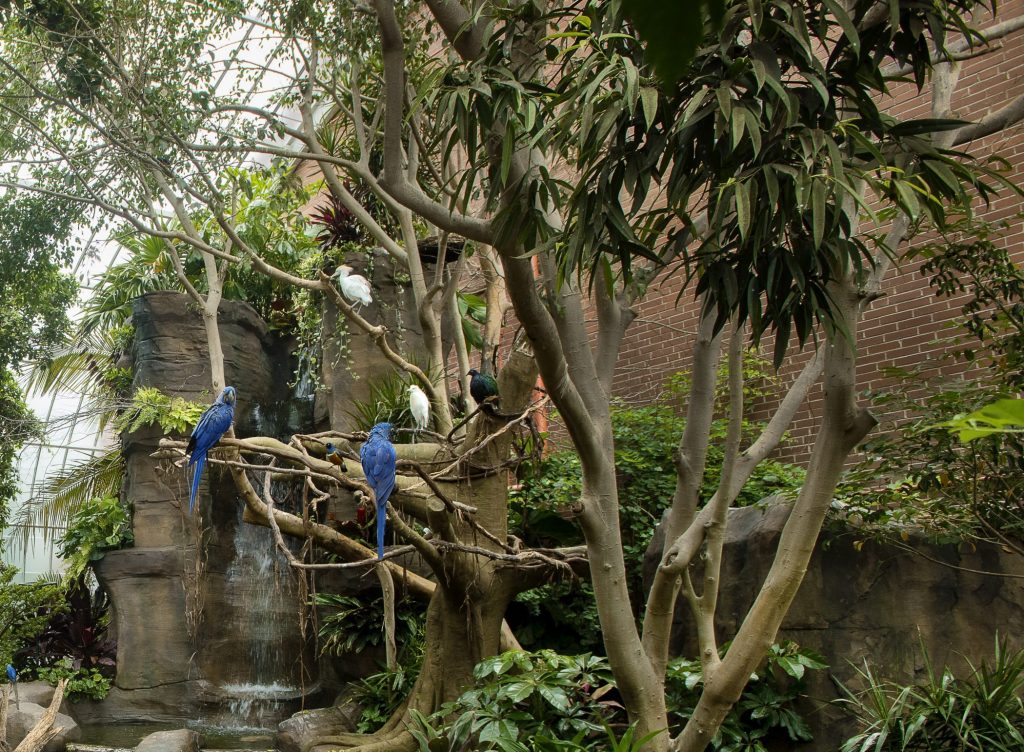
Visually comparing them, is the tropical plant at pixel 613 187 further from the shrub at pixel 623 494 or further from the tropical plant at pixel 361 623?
the tropical plant at pixel 361 623

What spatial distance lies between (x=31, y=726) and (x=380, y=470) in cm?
577

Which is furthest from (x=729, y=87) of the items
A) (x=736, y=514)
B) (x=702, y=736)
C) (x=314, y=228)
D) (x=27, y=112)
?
(x=314, y=228)

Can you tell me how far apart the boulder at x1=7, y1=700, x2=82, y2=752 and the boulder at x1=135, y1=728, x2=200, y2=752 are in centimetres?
A: 116

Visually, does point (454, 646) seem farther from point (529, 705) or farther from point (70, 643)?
point (70, 643)

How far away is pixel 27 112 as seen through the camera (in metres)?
8.73

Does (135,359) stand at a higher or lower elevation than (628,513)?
higher

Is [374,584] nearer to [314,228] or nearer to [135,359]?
[135,359]

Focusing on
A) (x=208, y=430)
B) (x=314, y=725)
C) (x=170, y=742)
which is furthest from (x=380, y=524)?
(x=170, y=742)

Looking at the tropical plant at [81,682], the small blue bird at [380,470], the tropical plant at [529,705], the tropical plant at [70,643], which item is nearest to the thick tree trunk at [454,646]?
the tropical plant at [529,705]

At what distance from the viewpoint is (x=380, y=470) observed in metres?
5.47

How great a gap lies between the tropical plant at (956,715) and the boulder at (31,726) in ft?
23.1

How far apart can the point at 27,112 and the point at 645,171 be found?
7366 mm

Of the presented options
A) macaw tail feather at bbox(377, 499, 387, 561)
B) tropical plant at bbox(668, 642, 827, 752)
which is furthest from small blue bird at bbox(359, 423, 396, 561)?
tropical plant at bbox(668, 642, 827, 752)

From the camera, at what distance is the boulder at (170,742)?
793cm
